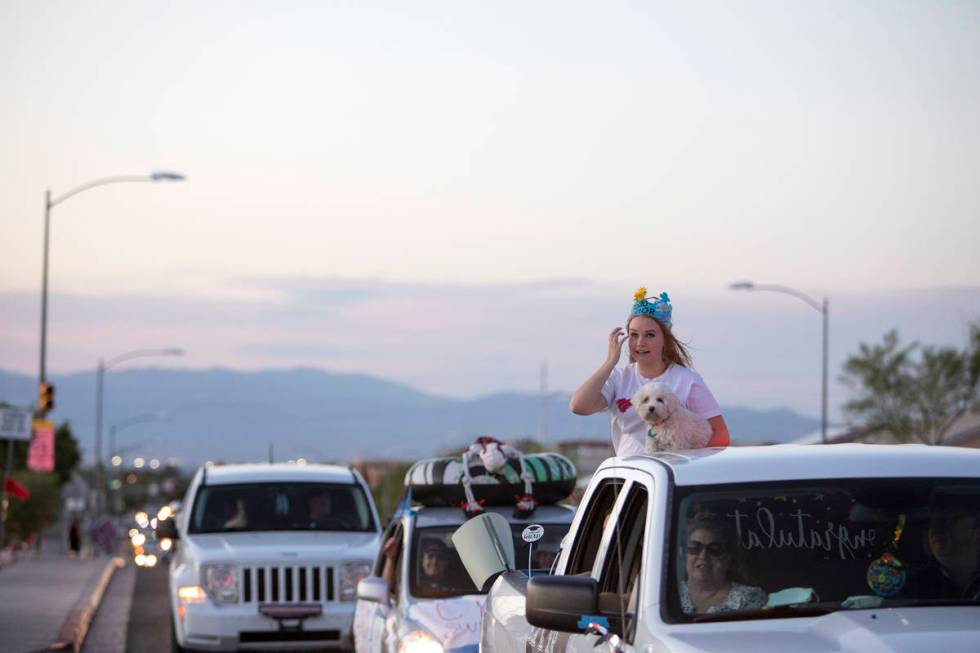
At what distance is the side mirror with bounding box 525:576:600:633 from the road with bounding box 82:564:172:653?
40.0 ft

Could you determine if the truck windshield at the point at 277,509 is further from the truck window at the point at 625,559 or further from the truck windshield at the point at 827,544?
the truck windshield at the point at 827,544

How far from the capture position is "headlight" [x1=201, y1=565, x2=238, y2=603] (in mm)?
14117

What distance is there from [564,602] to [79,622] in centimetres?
1470

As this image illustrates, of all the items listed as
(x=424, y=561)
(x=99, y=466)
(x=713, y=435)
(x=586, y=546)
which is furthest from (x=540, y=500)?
(x=99, y=466)

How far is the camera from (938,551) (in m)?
4.96

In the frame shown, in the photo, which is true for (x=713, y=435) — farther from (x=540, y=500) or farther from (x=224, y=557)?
(x=224, y=557)

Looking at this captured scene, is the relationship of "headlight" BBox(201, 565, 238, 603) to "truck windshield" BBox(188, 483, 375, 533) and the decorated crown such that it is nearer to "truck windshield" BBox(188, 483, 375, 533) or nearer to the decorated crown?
"truck windshield" BBox(188, 483, 375, 533)

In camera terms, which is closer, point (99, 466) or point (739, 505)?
point (739, 505)

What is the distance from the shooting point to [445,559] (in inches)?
389

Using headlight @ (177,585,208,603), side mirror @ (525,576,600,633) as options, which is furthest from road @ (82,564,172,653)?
side mirror @ (525,576,600,633)

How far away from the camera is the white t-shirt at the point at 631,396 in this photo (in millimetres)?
7094

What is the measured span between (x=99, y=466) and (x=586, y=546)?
72.9m

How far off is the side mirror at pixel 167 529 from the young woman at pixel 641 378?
26.3 feet

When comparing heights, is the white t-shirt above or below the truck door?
above
